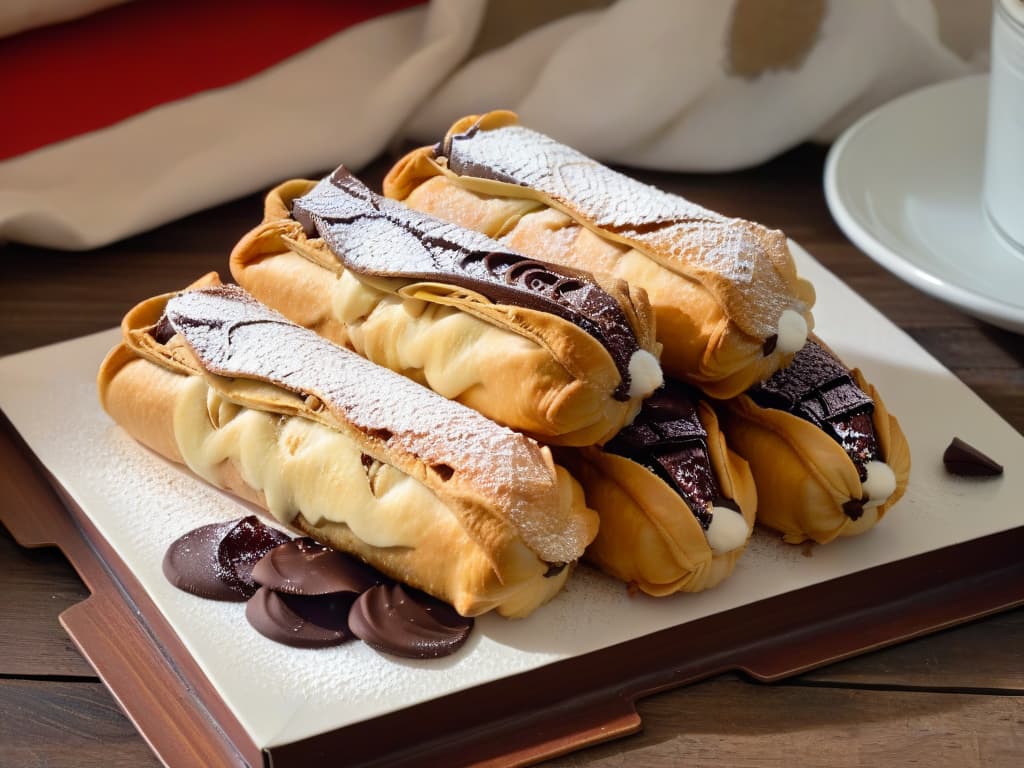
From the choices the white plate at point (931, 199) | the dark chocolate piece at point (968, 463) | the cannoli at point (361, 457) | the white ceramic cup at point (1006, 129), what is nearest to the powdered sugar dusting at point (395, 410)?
the cannoli at point (361, 457)

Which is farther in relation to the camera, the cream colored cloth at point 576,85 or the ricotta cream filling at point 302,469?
the cream colored cloth at point 576,85

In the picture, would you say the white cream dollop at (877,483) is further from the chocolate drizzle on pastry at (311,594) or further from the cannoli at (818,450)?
the chocolate drizzle on pastry at (311,594)

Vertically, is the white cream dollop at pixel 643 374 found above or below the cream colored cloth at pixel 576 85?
above

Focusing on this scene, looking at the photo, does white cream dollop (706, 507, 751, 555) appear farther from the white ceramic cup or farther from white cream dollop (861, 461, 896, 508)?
the white ceramic cup

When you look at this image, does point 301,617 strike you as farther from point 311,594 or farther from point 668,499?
point 668,499

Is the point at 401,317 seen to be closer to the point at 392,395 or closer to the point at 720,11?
the point at 392,395

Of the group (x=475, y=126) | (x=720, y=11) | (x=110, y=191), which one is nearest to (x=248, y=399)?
(x=475, y=126)

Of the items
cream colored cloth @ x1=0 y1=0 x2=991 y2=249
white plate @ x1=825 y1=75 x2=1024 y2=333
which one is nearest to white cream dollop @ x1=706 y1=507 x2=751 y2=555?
white plate @ x1=825 y1=75 x2=1024 y2=333
